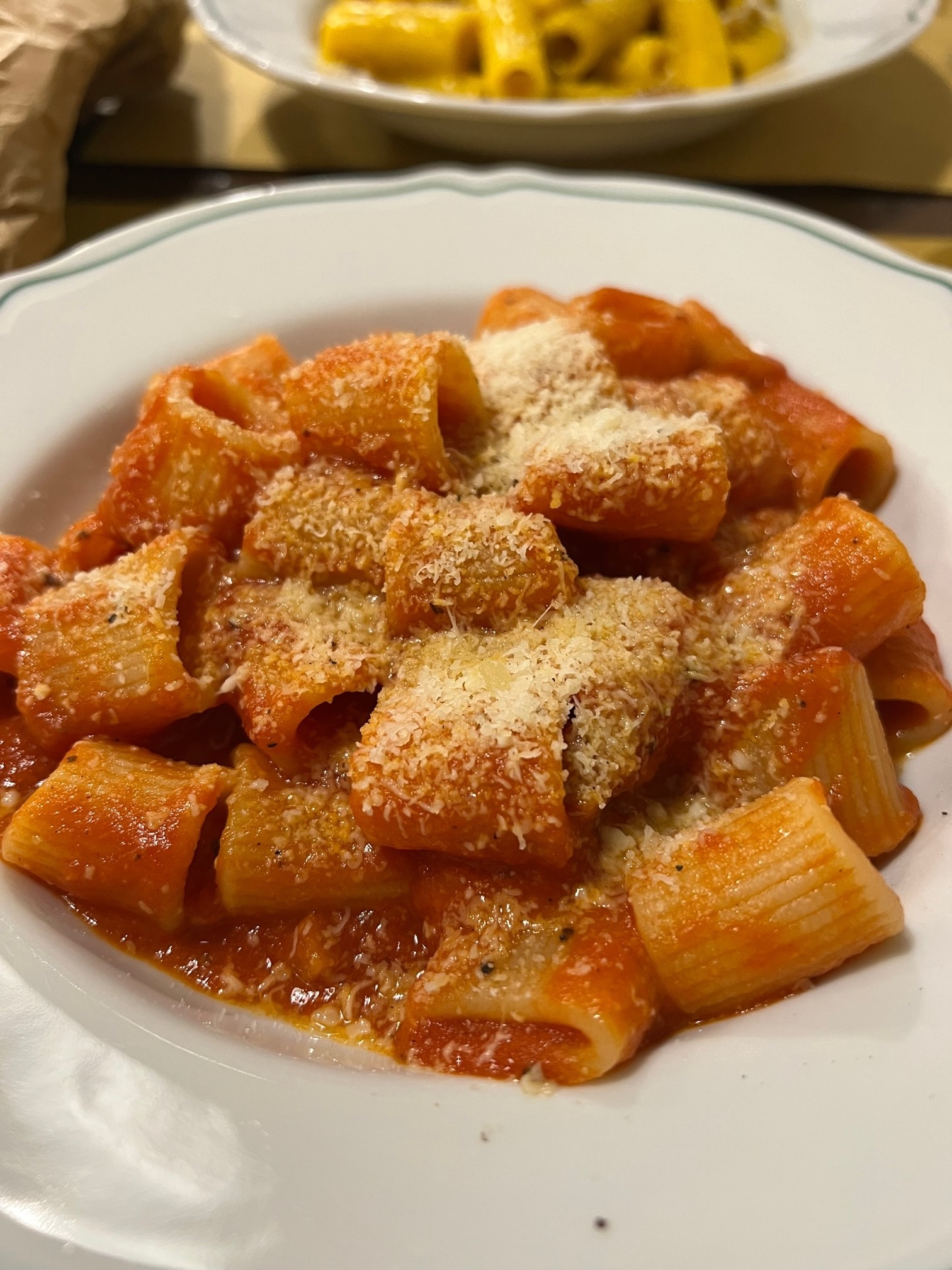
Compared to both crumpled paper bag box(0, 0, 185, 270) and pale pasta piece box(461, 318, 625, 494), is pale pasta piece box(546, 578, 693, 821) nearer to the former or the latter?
pale pasta piece box(461, 318, 625, 494)

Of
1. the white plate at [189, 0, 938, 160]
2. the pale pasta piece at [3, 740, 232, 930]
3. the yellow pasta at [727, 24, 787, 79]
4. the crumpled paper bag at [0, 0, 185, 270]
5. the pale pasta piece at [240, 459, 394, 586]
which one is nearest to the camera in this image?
the pale pasta piece at [3, 740, 232, 930]

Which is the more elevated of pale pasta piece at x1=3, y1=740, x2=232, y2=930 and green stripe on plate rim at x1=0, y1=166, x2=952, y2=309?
green stripe on plate rim at x1=0, y1=166, x2=952, y2=309

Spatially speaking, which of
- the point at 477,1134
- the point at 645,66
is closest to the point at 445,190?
the point at 645,66

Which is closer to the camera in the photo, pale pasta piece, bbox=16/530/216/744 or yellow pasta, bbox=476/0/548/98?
pale pasta piece, bbox=16/530/216/744

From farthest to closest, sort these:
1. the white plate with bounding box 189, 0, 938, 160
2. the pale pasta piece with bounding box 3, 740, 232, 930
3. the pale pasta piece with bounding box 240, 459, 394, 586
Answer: the white plate with bounding box 189, 0, 938, 160, the pale pasta piece with bounding box 240, 459, 394, 586, the pale pasta piece with bounding box 3, 740, 232, 930

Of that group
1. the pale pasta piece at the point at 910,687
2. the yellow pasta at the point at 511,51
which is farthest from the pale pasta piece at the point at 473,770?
the yellow pasta at the point at 511,51

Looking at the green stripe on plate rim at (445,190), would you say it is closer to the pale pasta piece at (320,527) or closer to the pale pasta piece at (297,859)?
the pale pasta piece at (320,527)

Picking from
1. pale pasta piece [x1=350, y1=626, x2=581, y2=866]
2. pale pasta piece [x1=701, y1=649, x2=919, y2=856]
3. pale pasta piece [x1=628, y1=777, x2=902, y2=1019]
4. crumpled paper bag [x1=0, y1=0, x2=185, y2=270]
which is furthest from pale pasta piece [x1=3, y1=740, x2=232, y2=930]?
crumpled paper bag [x1=0, y1=0, x2=185, y2=270]

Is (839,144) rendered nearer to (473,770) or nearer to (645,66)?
(645,66)
